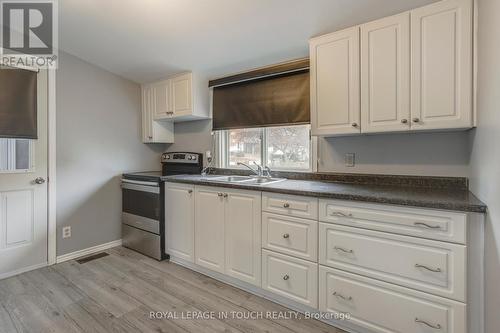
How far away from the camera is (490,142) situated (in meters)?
1.27

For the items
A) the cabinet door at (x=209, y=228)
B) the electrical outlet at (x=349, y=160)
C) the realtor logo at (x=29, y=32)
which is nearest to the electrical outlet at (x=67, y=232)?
the cabinet door at (x=209, y=228)

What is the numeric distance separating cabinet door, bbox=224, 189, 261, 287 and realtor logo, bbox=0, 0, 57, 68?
2.22 metres

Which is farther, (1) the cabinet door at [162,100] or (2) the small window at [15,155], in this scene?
(1) the cabinet door at [162,100]

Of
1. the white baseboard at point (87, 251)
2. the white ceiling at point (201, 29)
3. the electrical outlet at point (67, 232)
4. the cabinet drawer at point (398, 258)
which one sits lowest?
the white baseboard at point (87, 251)

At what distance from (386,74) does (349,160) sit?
755 mm

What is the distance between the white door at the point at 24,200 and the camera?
2492mm

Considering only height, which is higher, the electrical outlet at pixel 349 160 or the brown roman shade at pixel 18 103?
the brown roman shade at pixel 18 103

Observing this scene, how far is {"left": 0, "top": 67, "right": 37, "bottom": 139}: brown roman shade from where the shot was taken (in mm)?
2436

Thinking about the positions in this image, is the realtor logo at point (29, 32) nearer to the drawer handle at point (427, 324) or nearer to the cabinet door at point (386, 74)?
the cabinet door at point (386, 74)

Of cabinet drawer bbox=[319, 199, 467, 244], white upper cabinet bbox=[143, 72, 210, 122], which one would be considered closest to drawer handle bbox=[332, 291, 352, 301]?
cabinet drawer bbox=[319, 199, 467, 244]

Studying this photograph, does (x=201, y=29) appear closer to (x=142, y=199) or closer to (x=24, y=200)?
(x=142, y=199)

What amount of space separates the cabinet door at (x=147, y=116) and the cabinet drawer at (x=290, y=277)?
2282 mm

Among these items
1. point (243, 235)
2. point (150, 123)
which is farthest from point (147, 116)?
point (243, 235)

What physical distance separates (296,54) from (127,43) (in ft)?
5.44
